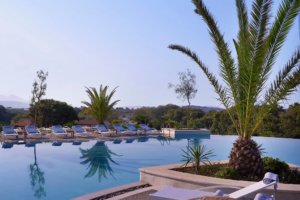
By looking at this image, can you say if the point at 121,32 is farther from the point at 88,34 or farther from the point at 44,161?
the point at 44,161

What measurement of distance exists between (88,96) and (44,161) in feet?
41.0

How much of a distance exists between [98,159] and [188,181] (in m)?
7.00

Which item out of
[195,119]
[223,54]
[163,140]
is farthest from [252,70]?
[195,119]

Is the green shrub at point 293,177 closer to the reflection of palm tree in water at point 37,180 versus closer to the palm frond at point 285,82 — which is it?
the palm frond at point 285,82

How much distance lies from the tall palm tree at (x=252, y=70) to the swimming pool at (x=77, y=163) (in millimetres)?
3180

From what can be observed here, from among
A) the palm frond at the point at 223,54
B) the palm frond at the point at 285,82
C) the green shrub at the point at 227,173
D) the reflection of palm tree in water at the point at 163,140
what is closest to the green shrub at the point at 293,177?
the green shrub at the point at 227,173

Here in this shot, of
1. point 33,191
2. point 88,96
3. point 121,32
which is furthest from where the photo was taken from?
point 88,96

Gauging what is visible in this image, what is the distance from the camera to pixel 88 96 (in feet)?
80.7

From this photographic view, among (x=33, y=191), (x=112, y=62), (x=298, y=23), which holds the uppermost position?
(x=112, y=62)

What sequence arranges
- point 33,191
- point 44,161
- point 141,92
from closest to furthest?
1. point 33,191
2. point 44,161
3. point 141,92

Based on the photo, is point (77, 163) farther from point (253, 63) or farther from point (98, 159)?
point (253, 63)

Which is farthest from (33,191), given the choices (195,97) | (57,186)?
(195,97)

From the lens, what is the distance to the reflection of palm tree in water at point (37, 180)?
7.82 metres

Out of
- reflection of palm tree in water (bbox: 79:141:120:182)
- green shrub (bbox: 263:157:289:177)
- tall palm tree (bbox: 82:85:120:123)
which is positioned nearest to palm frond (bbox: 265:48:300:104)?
green shrub (bbox: 263:157:289:177)
